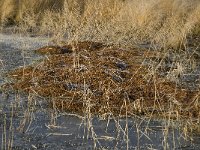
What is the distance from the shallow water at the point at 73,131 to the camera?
4809mm

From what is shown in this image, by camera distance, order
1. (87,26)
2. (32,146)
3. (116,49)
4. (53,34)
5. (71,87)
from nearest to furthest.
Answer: (32,146)
(71,87)
(116,49)
(87,26)
(53,34)

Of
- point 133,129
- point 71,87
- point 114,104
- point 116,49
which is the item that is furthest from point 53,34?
point 133,129

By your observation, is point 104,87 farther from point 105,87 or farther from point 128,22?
point 128,22

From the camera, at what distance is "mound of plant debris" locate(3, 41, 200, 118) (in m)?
5.93

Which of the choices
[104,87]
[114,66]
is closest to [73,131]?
[104,87]

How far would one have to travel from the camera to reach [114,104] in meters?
6.15

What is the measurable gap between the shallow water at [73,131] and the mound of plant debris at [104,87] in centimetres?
18

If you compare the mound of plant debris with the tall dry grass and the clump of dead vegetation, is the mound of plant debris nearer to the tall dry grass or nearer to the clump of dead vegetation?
the clump of dead vegetation

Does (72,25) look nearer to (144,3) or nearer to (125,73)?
(144,3)

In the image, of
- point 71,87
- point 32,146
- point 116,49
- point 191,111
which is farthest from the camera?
point 116,49

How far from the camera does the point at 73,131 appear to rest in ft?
17.1

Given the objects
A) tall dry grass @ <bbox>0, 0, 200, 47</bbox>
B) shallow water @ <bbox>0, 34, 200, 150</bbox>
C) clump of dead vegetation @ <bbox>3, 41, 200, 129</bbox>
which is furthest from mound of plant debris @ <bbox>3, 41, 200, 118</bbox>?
tall dry grass @ <bbox>0, 0, 200, 47</bbox>

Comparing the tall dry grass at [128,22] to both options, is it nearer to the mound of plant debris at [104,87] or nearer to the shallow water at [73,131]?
the mound of plant debris at [104,87]

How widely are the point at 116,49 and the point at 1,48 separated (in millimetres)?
2418
